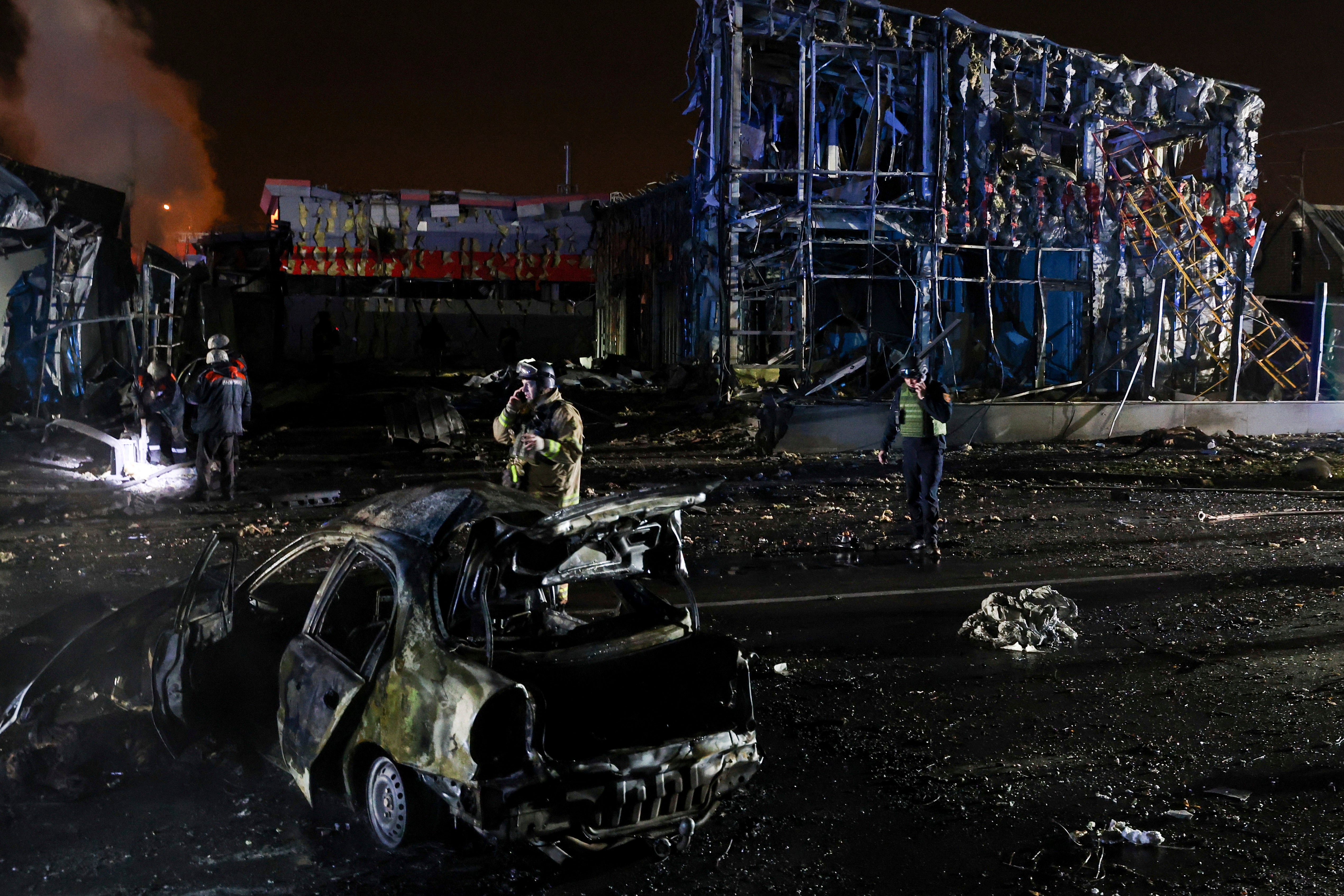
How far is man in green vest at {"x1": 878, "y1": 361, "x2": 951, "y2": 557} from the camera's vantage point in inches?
391

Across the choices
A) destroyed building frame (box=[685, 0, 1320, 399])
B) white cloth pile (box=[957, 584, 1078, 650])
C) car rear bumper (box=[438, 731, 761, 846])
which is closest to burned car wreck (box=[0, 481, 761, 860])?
car rear bumper (box=[438, 731, 761, 846])

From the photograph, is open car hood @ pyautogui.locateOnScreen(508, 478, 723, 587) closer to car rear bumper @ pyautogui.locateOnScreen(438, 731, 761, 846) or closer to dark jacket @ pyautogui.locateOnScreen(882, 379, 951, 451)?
car rear bumper @ pyautogui.locateOnScreen(438, 731, 761, 846)

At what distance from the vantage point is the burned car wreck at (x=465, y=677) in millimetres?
3711

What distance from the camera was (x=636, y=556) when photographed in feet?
14.9

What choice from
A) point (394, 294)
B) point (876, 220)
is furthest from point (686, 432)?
point (394, 294)

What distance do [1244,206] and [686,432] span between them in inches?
640

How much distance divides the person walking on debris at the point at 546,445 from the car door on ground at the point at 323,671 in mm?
2874

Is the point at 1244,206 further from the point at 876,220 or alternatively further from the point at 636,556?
the point at 636,556

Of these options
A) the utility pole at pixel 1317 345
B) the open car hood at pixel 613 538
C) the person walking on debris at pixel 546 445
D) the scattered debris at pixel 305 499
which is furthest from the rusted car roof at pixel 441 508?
the utility pole at pixel 1317 345

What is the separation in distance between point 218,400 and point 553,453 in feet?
19.5

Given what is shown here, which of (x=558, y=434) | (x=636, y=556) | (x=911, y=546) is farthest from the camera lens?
(x=911, y=546)

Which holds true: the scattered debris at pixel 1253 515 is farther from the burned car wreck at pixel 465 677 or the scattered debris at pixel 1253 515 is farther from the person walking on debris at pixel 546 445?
the burned car wreck at pixel 465 677

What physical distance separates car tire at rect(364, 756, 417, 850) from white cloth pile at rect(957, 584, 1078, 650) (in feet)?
14.5

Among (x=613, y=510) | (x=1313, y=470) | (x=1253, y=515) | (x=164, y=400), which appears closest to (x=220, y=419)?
(x=164, y=400)
